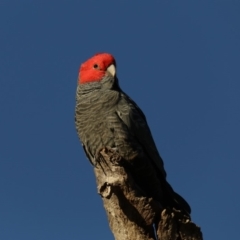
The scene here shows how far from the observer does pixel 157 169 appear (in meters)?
7.11

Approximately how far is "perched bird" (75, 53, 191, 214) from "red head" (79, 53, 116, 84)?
27 centimetres

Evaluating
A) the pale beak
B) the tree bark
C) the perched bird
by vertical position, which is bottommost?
the tree bark

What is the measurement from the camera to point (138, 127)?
23.2 ft

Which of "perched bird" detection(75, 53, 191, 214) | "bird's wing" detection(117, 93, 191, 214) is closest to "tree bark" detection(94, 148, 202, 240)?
"perched bird" detection(75, 53, 191, 214)

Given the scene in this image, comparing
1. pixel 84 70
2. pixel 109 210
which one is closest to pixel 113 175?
pixel 109 210

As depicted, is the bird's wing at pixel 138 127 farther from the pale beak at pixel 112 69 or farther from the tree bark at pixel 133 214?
the tree bark at pixel 133 214

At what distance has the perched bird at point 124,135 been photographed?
6754mm

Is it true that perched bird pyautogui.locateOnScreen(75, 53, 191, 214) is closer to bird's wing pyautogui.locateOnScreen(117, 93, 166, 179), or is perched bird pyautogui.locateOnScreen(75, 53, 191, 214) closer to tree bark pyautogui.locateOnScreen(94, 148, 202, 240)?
bird's wing pyautogui.locateOnScreen(117, 93, 166, 179)

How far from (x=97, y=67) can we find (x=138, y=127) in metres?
1.26

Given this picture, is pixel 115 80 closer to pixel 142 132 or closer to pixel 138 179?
pixel 142 132

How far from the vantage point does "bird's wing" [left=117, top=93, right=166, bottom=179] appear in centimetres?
695

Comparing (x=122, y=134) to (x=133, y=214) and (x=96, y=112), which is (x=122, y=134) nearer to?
(x=96, y=112)

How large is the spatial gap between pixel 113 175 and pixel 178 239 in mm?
913

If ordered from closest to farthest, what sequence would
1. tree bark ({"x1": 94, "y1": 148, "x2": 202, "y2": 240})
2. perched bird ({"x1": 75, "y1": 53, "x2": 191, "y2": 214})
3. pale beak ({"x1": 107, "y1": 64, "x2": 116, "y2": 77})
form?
tree bark ({"x1": 94, "y1": 148, "x2": 202, "y2": 240}) < perched bird ({"x1": 75, "y1": 53, "x2": 191, "y2": 214}) < pale beak ({"x1": 107, "y1": 64, "x2": 116, "y2": 77})
